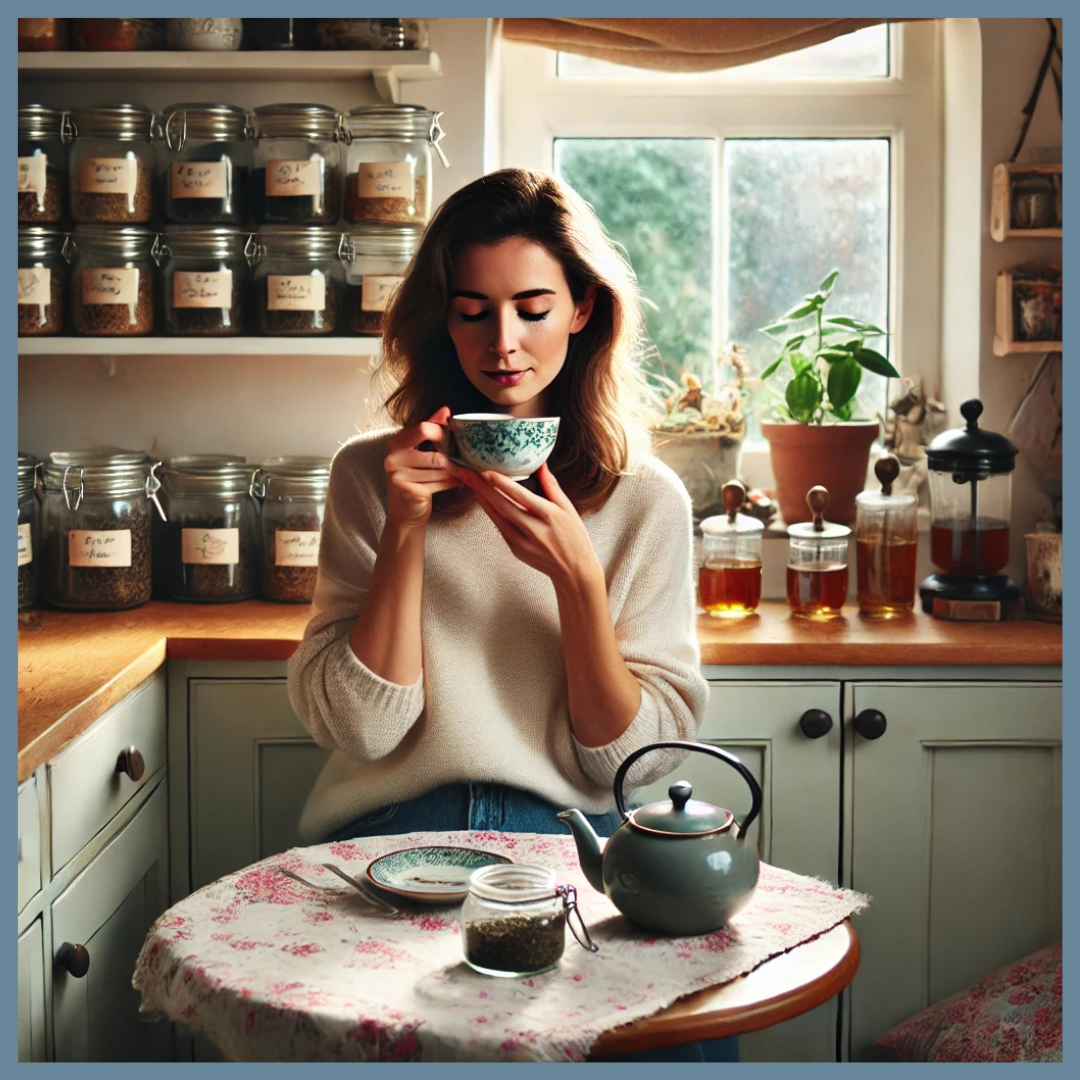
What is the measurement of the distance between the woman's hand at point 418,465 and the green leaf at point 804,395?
104 cm

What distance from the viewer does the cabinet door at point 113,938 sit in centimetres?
168

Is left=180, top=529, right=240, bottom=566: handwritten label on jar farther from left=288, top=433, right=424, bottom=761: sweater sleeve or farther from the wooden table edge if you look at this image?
the wooden table edge

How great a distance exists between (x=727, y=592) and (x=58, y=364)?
50.8 inches

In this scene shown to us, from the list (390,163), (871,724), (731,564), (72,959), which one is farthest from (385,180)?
(72,959)

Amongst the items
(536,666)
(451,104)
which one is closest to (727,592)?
(536,666)

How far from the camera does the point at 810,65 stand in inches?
102

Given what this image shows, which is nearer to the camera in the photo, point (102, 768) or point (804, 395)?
point (102, 768)

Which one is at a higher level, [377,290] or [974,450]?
[377,290]

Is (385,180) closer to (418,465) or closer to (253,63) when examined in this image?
(253,63)

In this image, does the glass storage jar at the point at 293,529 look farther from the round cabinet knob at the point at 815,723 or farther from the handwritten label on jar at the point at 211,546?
the round cabinet knob at the point at 815,723

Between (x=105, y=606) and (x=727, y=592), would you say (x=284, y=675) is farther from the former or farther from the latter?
(x=727, y=592)

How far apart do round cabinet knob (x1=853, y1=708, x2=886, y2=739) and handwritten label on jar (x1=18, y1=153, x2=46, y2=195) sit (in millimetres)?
1596

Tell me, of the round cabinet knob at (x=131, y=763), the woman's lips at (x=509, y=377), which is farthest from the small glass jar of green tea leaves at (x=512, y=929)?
the round cabinet knob at (x=131, y=763)

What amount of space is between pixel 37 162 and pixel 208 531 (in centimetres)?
68
